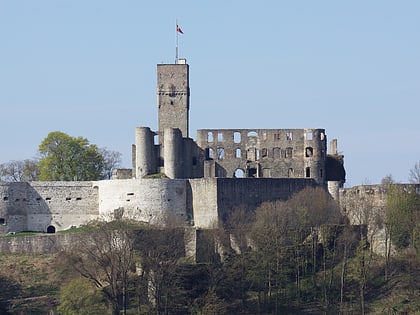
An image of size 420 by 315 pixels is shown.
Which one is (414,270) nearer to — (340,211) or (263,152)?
(340,211)

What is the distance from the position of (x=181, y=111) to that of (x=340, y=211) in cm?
1358

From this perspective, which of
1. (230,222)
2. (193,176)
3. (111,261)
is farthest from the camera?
(193,176)

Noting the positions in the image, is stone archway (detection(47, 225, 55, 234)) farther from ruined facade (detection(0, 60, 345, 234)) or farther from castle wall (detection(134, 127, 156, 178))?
castle wall (detection(134, 127, 156, 178))

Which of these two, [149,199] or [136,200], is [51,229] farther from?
[149,199]

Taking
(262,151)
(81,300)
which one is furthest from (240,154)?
(81,300)

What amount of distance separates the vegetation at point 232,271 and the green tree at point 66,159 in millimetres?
13362

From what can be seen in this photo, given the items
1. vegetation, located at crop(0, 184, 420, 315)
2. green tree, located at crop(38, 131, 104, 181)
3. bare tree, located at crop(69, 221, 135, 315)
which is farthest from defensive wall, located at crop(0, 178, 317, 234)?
green tree, located at crop(38, 131, 104, 181)

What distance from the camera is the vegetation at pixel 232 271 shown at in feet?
227

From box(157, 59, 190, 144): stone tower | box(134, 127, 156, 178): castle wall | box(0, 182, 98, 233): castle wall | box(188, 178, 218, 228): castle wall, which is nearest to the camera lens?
box(188, 178, 218, 228): castle wall

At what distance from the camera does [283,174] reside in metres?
84.7

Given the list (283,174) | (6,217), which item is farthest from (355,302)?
(6,217)

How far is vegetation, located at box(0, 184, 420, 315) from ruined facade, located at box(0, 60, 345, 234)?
3.99 metres

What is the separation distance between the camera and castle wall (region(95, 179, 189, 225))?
7844cm

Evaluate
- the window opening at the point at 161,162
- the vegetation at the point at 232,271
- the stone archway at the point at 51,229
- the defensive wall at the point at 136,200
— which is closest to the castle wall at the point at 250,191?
the defensive wall at the point at 136,200
